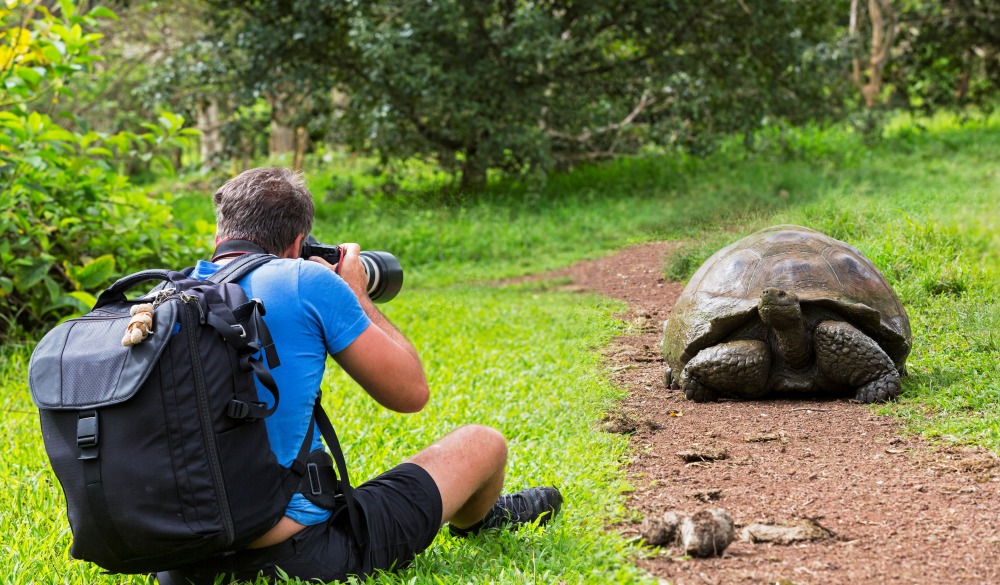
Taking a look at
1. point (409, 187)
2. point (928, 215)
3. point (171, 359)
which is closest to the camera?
point (171, 359)

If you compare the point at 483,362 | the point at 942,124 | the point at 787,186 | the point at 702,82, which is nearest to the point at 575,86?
the point at 702,82

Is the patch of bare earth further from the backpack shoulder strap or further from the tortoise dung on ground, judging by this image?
the backpack shoulder strap

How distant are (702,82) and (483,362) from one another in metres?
3.89

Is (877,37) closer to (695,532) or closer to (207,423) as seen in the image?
(695,532)

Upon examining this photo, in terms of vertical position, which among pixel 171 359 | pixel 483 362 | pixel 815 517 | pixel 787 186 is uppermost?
pixel 787 186

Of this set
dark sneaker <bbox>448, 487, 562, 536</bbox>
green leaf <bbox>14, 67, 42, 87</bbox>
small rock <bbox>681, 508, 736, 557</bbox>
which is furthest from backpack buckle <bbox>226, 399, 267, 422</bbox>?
green leaf <bbox>14, 67, 42, 87</bbox>

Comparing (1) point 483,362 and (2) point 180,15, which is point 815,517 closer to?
(1) point 483,362

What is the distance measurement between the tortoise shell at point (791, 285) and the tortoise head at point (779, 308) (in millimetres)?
116

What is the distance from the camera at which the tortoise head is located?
11.8 ft

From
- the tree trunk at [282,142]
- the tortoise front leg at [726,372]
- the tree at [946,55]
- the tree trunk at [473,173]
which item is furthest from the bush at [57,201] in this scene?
the tree at [946,55]

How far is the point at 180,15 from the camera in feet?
48.3

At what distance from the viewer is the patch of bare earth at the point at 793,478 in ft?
8.24

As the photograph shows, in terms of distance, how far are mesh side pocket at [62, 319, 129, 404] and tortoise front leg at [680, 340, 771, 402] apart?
80.2 inches

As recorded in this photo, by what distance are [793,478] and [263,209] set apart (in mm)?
1759
